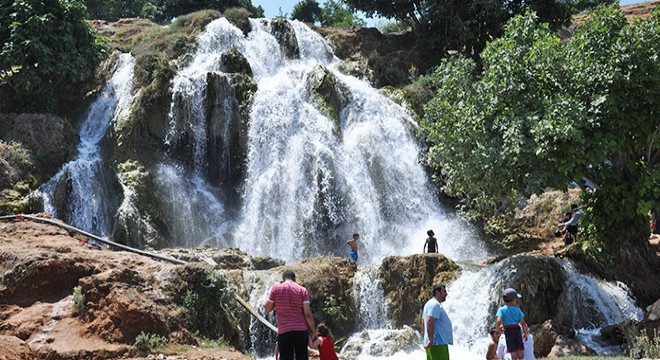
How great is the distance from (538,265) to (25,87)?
738 inches

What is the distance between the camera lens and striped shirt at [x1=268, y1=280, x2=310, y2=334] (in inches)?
303

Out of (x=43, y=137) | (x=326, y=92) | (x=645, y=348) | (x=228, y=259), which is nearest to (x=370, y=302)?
(x=228, y=259)

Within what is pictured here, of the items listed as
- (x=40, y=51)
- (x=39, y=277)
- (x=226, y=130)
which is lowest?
(x=39, y=277)

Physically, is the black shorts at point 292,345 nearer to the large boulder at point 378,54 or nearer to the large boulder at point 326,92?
the large boulder at point 326,92

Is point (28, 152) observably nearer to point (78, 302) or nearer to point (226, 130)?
point (226, 130)

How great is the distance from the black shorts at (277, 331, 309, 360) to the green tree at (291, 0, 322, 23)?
4697 centimetres

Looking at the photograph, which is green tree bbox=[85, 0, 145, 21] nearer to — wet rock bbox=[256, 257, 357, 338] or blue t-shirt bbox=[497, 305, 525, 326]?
wet rock bbox=[256, 257, 357, 338]

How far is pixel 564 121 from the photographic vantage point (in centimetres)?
1337

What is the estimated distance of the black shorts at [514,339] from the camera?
8.57 metres

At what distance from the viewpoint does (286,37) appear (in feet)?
99.2

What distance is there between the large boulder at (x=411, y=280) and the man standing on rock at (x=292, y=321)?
7.26 meters

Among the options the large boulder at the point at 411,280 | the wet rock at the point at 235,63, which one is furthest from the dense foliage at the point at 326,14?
the large boulder at the point at 411,280

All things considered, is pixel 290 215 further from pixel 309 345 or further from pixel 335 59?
pixel 309 345

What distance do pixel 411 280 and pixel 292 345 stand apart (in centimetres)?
757
